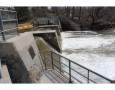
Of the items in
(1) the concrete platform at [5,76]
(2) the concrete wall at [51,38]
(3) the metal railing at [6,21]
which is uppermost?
(3) the metal railing at [6,21]

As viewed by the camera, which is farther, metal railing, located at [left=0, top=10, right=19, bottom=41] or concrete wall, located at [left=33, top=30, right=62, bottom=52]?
concrete wall, located at [left=33, top=30, right=62, bottom=52]

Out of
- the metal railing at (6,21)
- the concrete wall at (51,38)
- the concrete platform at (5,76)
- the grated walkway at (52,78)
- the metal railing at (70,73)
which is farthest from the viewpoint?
the concrete wall at (51,38)

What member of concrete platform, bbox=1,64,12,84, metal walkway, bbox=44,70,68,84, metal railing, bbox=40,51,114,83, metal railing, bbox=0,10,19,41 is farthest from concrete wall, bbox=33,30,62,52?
concrete platform, bbox=1,64,12,84

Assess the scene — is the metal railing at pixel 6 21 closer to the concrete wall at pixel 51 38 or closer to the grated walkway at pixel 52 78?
the grated walkway at pixel 52 78

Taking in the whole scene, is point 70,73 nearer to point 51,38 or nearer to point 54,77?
point 54,77

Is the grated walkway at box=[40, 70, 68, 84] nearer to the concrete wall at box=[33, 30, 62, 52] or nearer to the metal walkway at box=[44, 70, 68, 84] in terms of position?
the metal walkway at box=[44, 70, 68, 84]

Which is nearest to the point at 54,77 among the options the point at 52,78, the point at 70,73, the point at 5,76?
the point at 52,78

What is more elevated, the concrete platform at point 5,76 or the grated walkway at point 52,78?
the concrete platform at point 5,76

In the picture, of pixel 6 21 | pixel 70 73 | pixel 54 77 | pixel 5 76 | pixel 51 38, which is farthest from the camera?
pixel 51 38

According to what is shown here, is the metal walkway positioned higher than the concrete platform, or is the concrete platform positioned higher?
the concrete platform

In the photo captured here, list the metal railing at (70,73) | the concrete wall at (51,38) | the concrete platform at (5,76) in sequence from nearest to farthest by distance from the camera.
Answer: the concrete platform at (5,76) < the metal railing at (70,73) < the concrete wall at (51,38)

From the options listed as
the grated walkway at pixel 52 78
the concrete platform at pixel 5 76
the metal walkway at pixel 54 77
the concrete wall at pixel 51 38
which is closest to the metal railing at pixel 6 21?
the concrete platform at pixel 5 76

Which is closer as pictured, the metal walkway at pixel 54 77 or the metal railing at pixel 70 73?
the metal railing at pixel 70 73

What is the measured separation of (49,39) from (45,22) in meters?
10.3
